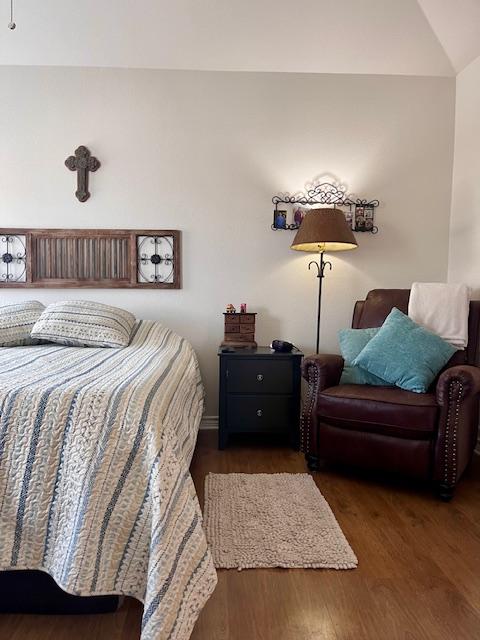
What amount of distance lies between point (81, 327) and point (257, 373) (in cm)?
109

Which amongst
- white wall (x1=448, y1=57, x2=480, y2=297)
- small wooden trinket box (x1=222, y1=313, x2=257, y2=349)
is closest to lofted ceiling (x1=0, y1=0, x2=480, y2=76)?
white wall (x1=448, y1=57, x2=480, y2=297)

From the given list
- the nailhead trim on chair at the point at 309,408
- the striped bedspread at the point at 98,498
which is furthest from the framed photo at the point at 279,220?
the striped bedspread at the point at 98,498

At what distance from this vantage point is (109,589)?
3.64ft

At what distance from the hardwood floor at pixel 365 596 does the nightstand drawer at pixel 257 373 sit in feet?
2.82

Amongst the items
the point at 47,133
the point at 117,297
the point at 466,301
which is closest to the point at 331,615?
the point at 466,301

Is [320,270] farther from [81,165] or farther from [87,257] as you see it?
[81,165]

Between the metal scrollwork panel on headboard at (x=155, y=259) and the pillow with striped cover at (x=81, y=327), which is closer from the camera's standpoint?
the pillow with striped cover at (x=81, y=327)

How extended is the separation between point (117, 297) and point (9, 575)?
1.95m

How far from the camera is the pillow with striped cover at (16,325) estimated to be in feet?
7.37

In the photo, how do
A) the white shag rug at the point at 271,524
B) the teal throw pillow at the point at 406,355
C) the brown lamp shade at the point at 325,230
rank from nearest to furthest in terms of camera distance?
1. the white shag rug at the point at 271,524
2. the teal throw pillow at the point at 406,355
3. the brown lamp shade at the point at 325,230

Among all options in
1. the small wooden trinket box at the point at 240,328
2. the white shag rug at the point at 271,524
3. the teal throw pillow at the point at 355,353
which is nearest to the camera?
the white shag rug at the point at 271,524

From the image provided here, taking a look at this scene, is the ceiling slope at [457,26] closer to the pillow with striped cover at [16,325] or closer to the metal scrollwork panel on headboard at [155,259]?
the metal scrollwork panel on headboard at [155,259]

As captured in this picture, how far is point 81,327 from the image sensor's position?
7.39 feet

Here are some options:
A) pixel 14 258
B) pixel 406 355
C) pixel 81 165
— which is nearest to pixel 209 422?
pixel 406 355
